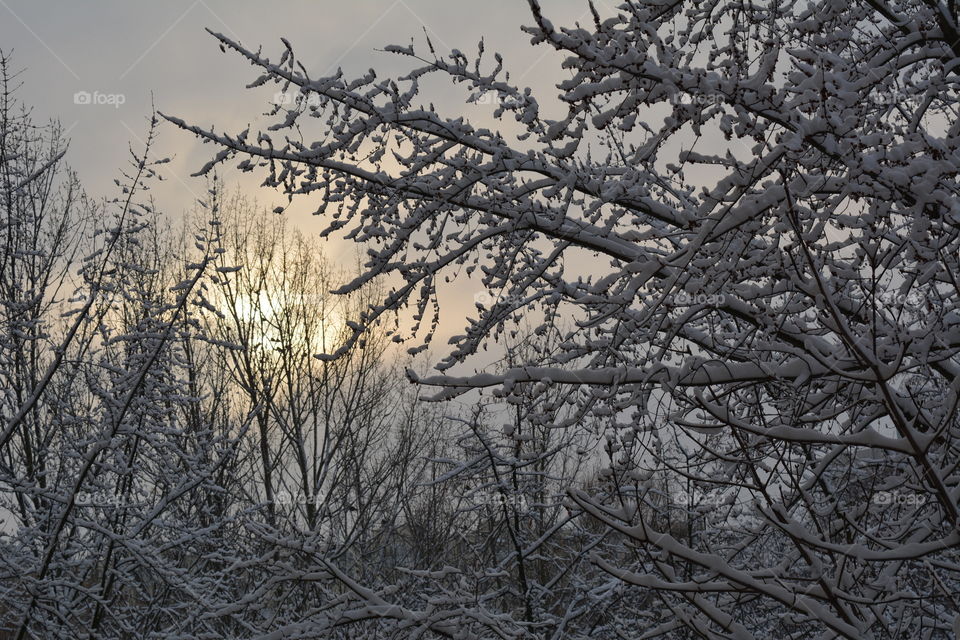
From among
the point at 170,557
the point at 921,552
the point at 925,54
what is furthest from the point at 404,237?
the point at 170,557

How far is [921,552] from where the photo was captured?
78.1 inches

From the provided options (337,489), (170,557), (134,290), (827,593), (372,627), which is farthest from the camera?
(337,489)

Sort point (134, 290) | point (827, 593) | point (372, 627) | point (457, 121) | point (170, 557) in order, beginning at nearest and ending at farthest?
point (827, 593) < point (457, 121) < point (372, 627) < point (134, 290) < point (170, 557)

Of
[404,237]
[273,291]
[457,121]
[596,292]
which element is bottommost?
[596,292]

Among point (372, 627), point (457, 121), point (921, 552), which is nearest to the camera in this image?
point (921, 552)

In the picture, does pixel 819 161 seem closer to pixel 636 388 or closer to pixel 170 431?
pixel 636 388

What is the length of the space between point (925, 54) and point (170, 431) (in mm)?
5934

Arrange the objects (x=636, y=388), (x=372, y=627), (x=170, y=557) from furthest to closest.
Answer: (x=170, y=557) < (x=372, y=627) < (x=636, y=388)

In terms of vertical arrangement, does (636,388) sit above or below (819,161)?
below

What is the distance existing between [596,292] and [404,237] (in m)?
1.20

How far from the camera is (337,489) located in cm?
1505

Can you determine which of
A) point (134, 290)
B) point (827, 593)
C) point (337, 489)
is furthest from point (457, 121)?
point (337, 489)

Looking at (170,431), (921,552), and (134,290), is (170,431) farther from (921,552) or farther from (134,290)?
(921,552)

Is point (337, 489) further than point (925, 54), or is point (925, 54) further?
point (337, 489)
